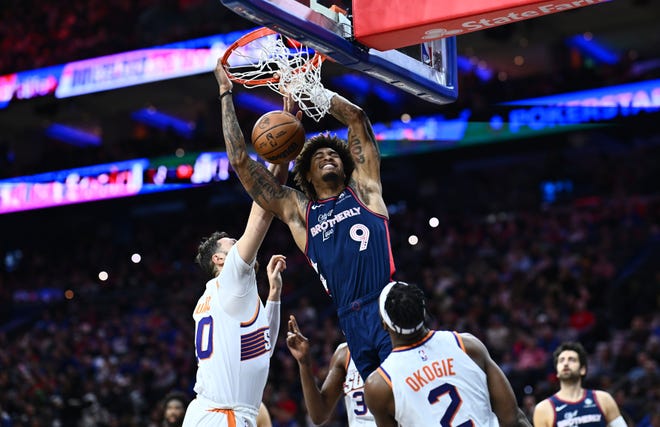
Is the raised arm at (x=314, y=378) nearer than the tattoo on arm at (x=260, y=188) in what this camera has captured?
No

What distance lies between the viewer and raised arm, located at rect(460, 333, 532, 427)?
4.27 m

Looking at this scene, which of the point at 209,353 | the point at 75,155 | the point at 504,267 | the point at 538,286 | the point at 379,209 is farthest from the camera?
the point at 75,155

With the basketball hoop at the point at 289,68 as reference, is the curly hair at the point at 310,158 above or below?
below

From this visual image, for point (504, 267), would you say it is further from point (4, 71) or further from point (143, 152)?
point (4, 71)

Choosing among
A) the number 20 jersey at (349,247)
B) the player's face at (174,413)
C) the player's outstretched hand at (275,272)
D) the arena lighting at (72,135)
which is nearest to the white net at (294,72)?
the number 20 jersey at (349,247)

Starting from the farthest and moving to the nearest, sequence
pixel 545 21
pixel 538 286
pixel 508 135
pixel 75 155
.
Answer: pixel 75 155, pixel 545 21, pixel 508 135, pixel 538 286

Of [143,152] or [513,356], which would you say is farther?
[143,152]

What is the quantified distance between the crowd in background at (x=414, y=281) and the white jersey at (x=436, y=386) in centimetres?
717

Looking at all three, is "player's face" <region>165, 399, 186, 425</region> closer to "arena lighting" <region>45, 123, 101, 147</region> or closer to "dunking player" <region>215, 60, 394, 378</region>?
"dunking player" <region>215, 60, 394, 378</region>

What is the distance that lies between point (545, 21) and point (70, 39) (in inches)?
445

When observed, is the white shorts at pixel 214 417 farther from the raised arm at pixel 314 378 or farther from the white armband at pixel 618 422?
the white armband at pixel 618 422

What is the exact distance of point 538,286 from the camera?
15.0 meters

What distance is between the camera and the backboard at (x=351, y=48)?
4559mm

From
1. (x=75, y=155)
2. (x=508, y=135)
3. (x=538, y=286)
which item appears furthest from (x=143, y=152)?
(x=538, y=286)
